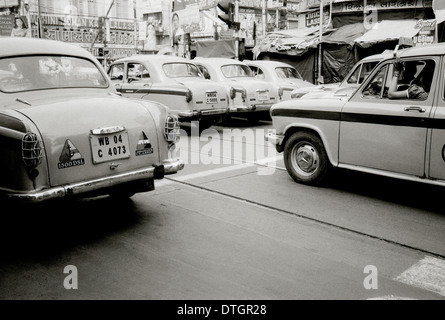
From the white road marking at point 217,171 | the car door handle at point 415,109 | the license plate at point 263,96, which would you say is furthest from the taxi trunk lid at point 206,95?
the car door handle at point 415,109

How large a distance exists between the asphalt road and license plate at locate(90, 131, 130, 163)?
24.4 inches

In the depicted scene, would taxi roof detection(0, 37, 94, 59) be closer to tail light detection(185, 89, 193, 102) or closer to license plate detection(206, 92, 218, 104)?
tail light detection(185, 89, 193, 102)

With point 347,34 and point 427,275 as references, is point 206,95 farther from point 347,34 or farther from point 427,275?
point 347,34

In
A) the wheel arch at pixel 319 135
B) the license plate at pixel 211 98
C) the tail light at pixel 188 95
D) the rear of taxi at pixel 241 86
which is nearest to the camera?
the wheel arch at pixel 319 135

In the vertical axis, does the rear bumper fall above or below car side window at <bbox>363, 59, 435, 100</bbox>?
below

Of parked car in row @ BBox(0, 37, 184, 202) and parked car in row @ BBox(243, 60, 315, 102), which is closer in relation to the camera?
parked car in row @ BBox(0, 37, 184, 202)

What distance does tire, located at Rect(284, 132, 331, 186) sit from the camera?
6.16 meters

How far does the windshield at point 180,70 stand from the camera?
11095 millimetres

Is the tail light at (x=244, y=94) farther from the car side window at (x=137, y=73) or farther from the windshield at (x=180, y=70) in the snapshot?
the car side window at (x=137, y=73)

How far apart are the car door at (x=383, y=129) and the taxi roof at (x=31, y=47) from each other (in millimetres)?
3541

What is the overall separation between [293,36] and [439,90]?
1609 cm

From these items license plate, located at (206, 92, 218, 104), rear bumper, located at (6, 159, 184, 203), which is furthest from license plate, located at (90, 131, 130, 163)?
license plate, located at (206, 92, 218, 104)

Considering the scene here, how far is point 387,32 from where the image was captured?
627 inches

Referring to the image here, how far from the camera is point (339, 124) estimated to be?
581cm
